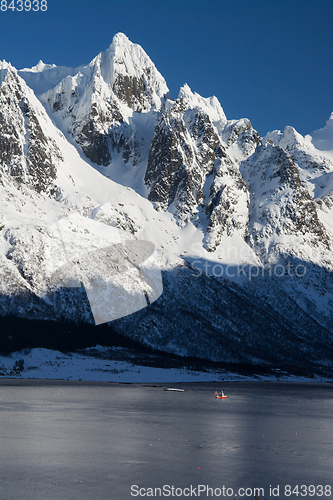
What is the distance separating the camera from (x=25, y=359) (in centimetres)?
18438

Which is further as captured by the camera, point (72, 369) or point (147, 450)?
point (72, 369)

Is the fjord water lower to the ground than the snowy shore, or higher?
lower

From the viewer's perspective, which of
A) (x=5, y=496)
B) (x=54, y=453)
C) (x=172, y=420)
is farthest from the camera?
(x=172, y=420)

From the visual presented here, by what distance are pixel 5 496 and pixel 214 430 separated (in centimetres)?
3955

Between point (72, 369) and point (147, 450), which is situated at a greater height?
point (72, 369)

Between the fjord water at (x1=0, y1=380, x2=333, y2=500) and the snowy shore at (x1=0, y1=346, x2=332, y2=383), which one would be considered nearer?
the fjord water at (x1=0, y1=380, x2=333, y2=500)

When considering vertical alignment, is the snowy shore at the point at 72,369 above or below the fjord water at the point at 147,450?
above

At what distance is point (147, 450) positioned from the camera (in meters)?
51.7

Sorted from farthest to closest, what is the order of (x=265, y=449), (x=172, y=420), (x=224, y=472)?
(x=172, y=420) → (x=265, y=449) → (x=224, y=472)

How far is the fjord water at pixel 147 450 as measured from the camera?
38.7m

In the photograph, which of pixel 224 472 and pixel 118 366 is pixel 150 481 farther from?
pixel 118 366

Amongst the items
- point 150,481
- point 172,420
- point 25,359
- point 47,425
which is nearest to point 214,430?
point 172,420

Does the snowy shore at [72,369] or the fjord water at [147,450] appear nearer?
the fjord water at [147,450]

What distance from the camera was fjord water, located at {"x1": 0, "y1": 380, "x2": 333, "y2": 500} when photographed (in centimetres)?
3869
